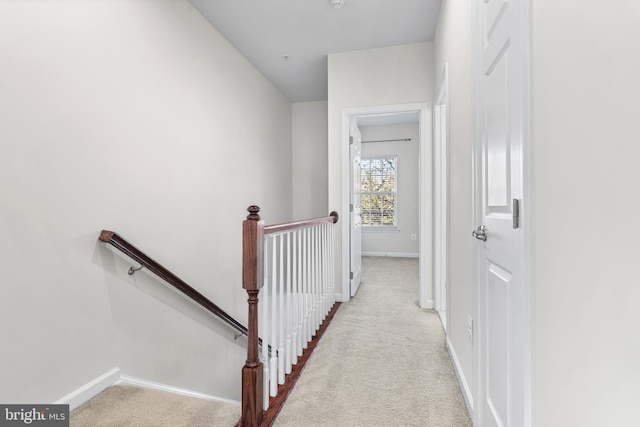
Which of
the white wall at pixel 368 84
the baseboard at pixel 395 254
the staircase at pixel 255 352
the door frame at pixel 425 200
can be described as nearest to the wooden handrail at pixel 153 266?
the staircase at pixel 255 352

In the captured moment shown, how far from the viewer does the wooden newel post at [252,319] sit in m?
1.44

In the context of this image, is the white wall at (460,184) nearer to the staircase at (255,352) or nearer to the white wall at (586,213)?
the white wall at (586,213)

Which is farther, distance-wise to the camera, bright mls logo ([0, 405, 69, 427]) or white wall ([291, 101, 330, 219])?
white wall ([291, 101, 330, 219])

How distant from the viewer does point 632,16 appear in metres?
0.48

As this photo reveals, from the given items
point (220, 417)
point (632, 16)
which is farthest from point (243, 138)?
point (632, 16)

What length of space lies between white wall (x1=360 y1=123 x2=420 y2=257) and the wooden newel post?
528 cm

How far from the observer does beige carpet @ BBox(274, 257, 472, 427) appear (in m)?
1.51

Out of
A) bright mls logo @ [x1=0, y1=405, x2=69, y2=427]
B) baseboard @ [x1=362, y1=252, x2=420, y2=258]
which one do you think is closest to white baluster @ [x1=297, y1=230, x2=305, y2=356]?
bright mls logo @ [x1=0, y1=405, x2=69, y2=427]

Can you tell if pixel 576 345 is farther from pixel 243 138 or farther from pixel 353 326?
pixel 243 138

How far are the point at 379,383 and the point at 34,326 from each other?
1813mm

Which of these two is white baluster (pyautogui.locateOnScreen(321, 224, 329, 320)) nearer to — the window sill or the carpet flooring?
the carpet flooring

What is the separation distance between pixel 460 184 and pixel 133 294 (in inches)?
86.1

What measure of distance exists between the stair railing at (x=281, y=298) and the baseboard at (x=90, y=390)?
2.94 feet

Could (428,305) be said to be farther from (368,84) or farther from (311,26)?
(311,26)
